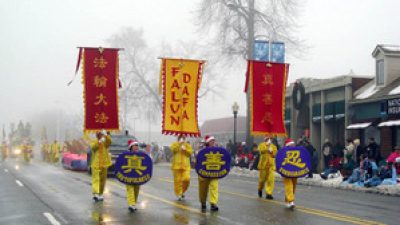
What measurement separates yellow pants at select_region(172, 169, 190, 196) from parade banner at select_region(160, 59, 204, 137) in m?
1.07

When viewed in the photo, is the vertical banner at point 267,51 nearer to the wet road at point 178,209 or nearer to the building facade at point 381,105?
the building facade at point 381,105

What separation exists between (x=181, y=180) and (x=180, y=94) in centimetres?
223

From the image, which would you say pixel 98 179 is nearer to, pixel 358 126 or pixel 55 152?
pixel 358 126

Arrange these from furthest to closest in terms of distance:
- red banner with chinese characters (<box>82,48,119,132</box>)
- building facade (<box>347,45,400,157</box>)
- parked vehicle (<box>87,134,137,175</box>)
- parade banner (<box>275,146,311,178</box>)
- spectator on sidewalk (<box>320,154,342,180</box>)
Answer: building facade (<box>347,45,400,157</box>)
parked vehicle (<box>87,134,137,175</box>)
spectator on sidewalk (<box>320,154,342,180</box>)
red banner with chinese characters (<box>82,48,119,132</box>)
parade banner (<box>275,146,311,178</box>)

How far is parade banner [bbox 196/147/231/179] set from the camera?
42.3 ft

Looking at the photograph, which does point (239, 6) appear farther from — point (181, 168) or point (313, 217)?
point (313, 217)

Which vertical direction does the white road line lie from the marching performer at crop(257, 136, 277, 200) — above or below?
below

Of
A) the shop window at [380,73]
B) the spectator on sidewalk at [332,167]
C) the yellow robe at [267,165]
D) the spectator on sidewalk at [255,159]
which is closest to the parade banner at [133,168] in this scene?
the yellow robe at [267,165]

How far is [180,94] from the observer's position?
15.4m

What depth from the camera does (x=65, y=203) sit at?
1429 centimetres

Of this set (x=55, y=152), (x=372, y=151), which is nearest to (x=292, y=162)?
(x=372, y=151)

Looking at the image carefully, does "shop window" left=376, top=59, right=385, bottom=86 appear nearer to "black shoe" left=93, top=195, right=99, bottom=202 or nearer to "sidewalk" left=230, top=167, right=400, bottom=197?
"sidewalk" left=230, top=167, right=400, bottom=197

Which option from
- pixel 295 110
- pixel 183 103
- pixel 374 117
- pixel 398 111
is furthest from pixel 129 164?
pixel 295 110

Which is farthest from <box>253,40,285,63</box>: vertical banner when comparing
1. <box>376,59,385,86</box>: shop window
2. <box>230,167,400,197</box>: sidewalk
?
<box>230,167,400,197</box>: sidewalk
